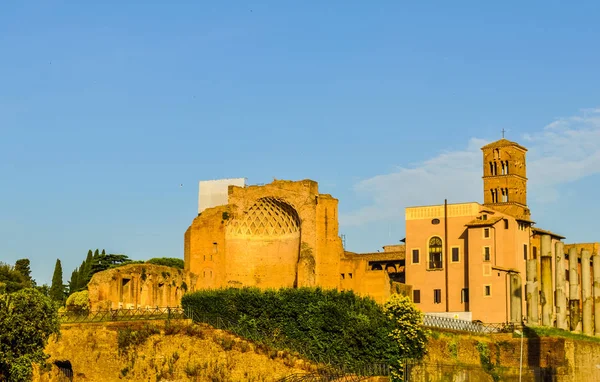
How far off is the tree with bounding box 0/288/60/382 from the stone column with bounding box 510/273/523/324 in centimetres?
2989

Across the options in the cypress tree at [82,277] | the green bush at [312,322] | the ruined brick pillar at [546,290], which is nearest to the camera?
the green bush at [312,322]

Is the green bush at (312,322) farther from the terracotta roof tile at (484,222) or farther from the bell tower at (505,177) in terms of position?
the bell tower at (505,177)

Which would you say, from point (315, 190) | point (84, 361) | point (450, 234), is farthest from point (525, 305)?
point (84, 361)

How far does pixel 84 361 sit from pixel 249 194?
2115 cm

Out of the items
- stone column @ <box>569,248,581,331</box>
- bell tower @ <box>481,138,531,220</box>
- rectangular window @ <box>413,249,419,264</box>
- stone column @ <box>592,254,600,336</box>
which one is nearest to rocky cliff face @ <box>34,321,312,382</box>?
rectangular window @ <box>413,249,419,264</box>

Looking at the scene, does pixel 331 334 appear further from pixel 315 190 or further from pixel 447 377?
pixel 315 190

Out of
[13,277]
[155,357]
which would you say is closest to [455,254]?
[155,357]

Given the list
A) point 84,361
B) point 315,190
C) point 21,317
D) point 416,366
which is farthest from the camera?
point 315,190

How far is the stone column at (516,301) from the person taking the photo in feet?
211

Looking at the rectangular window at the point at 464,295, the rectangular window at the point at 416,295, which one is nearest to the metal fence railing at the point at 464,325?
the rectangular window at the point at 464,295

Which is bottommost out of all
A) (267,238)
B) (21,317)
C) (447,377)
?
(447,377)

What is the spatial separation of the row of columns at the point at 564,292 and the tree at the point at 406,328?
617 inches

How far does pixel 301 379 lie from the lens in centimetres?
4628

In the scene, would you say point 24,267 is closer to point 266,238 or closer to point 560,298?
point 266,238
